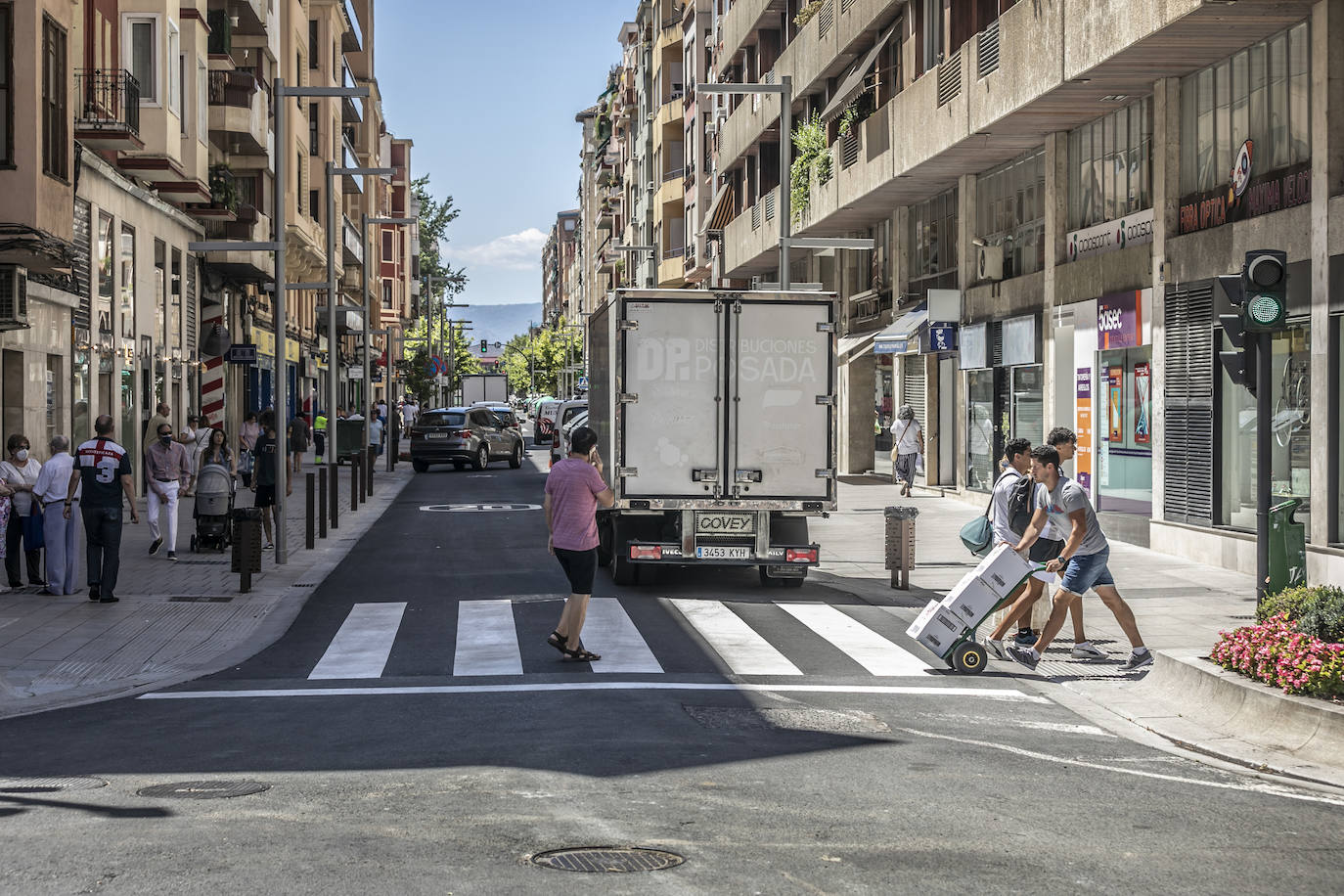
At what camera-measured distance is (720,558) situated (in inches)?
650

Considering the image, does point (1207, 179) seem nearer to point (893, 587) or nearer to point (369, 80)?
point (893, 587)

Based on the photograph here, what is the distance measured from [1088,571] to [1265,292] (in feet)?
8.08

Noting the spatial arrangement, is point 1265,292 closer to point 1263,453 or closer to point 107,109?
point 1263,453

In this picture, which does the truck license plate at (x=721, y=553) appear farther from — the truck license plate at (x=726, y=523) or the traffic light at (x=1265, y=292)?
the traffic light at (x=1265, y=292)

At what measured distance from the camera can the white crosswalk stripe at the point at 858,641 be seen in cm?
1196

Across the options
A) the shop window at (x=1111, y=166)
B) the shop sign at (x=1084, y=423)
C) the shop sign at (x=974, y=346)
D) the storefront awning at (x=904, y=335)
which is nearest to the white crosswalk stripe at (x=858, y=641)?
the shop window at (x=1111, y=166)

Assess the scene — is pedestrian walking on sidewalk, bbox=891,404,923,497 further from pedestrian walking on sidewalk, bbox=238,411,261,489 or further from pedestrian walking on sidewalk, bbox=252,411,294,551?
pedestrian walking on sidewalk, bbox=252,411,294,551

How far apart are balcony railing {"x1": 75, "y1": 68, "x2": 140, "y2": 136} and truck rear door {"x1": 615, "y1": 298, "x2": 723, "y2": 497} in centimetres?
1234

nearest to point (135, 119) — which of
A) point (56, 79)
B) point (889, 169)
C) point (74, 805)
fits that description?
point (56, 79)

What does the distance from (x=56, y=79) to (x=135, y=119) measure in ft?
11.9

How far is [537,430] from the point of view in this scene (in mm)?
66438

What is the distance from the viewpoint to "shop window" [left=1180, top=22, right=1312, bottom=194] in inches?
687

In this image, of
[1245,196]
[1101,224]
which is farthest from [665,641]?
[1101,224]

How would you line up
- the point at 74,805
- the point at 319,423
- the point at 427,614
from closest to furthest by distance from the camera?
1. the point at 74,805
2. the point at 427,614
3. the point at 319,423
